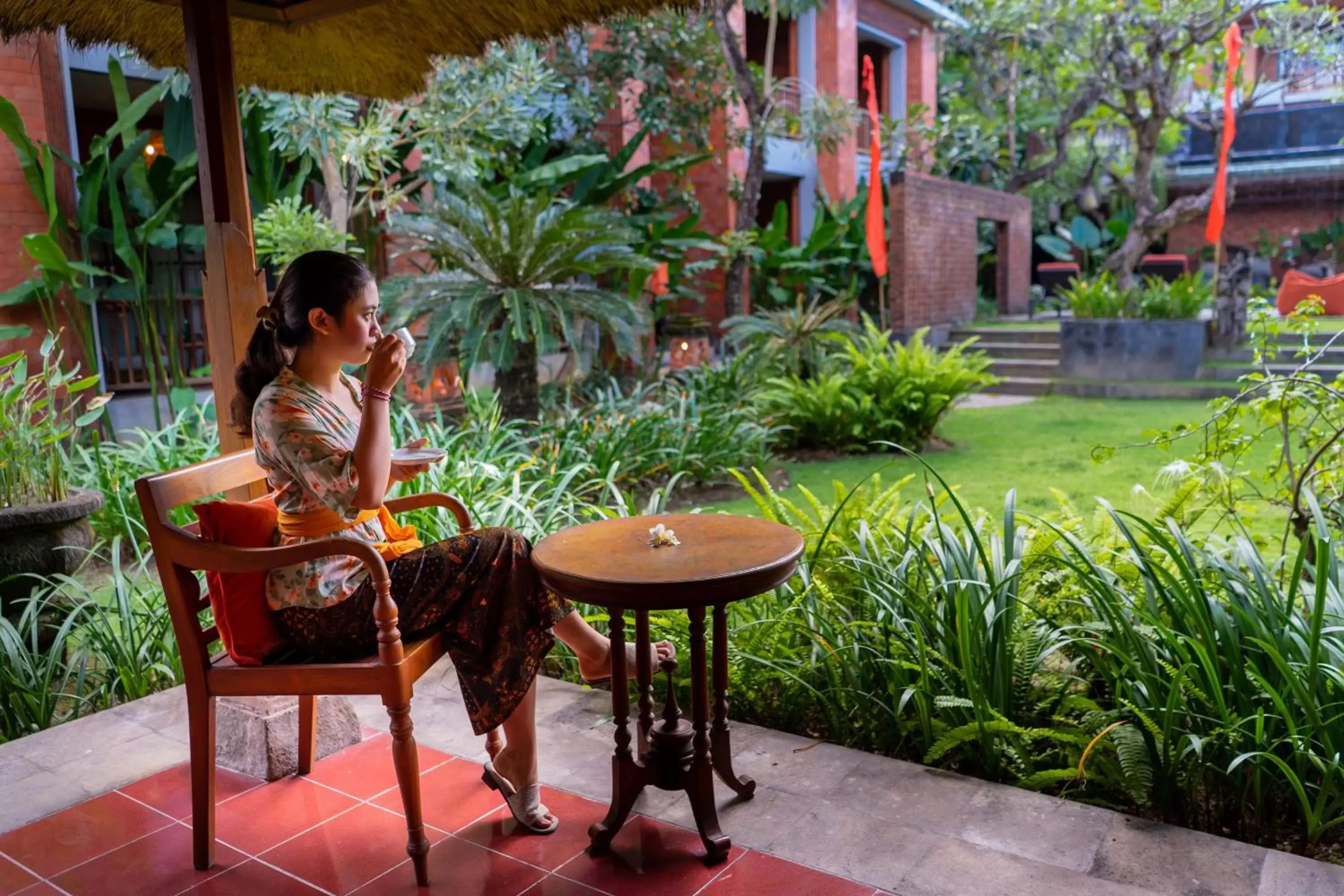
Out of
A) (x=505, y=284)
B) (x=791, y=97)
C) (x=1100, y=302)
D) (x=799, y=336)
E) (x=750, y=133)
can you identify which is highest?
(x=791, y=97)

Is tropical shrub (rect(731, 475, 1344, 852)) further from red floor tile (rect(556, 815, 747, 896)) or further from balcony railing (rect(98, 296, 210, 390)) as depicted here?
balcony railing (rect(98, 296, 210, 390))

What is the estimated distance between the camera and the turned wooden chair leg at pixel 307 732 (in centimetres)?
284

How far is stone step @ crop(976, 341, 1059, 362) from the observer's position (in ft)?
45.1

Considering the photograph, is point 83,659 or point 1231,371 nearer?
point 83,659

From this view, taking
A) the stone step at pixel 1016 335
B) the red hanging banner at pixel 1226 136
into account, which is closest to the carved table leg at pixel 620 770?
the red hanging banner at pixel 1226 136

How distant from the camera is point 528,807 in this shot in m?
2.55

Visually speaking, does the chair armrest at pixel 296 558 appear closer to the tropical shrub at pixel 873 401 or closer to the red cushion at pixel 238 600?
the red cushion at pixel 238 600

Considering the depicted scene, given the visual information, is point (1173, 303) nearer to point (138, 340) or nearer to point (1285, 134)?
point (138, 340)

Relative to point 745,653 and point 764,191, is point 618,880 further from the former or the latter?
point 764,191

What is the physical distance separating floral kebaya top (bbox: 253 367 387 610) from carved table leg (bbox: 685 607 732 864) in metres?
0.77

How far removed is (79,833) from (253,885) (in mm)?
588

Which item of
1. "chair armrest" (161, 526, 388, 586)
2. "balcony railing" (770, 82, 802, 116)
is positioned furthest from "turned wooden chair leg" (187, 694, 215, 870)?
"balcony railing" (770, 82, 802, 116)

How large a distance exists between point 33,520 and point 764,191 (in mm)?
16493

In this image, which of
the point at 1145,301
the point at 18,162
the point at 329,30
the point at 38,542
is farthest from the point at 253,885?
the point at 1145,301
